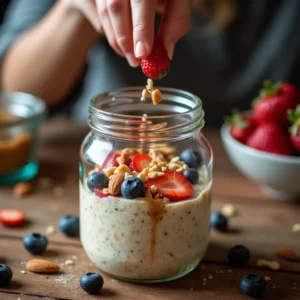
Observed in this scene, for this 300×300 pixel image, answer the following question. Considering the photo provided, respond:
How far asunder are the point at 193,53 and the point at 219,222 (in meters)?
0.87

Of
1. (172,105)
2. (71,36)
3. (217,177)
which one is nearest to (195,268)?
(172,105)

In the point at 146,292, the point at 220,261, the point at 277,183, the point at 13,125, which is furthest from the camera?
the point at 13,125

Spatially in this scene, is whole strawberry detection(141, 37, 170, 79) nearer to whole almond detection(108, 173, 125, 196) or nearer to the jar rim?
the jar rim

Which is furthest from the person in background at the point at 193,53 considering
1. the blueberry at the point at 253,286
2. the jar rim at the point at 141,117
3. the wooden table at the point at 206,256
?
the blueberry at the point at 253,286

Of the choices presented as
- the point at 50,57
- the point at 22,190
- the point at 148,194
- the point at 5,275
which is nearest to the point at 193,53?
the point at 50,57

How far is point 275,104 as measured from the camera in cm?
129

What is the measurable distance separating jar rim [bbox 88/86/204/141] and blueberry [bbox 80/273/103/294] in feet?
0.85

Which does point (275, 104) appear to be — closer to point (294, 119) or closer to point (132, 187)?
point (294, 119)

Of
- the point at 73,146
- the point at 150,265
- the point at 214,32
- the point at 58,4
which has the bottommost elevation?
the point at 73,146

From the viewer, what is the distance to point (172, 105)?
111cm

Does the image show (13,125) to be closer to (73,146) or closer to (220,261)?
(73,146)

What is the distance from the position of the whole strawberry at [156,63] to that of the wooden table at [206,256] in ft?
1.29

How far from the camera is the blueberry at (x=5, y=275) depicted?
0.96m

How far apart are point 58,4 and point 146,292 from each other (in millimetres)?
1111
